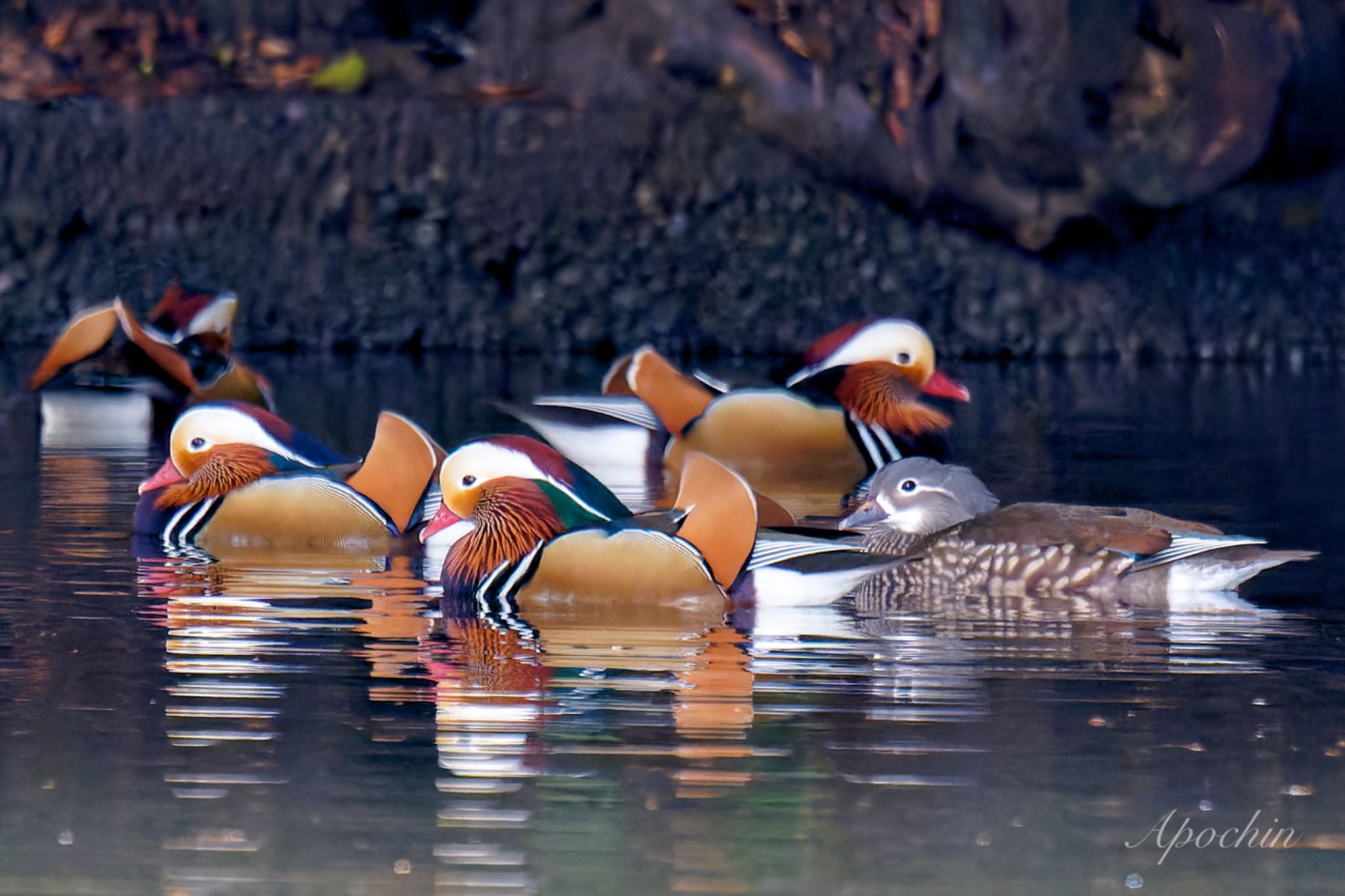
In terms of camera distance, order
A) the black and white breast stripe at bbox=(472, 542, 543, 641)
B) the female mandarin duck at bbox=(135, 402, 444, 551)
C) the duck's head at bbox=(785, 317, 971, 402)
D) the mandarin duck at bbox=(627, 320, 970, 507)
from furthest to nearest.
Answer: the duck's head at bbox=(785, 317, 971, 402), the mandarin duck at bbox=(627, 320, 970, 507), the female mandarin duck at bbox=(135, 402, 444, 551), the black and white breast stripe at bbox=(472, 542, 543, 641)

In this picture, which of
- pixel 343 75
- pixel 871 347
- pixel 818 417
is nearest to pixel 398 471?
pixel 818 417

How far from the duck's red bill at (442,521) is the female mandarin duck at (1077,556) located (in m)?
1.13

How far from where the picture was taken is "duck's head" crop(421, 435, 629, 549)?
564 cm

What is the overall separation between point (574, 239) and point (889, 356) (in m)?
6.55

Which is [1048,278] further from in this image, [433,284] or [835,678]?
[835,678]

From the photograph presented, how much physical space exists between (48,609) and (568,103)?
10.2 meters

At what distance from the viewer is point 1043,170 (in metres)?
14.4

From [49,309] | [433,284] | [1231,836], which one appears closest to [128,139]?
[49,309]

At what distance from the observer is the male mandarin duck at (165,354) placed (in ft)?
34.2

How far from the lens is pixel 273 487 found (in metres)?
6.68

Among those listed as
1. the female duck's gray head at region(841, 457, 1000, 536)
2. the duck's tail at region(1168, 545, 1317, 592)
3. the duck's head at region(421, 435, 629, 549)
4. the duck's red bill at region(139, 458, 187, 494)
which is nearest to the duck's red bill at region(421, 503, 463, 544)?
the duck's head at region(421, 435, 629, 549)

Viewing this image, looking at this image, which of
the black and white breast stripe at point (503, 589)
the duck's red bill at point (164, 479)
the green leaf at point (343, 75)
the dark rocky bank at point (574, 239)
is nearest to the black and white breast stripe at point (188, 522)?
the duck's red bill at point (164, 479)

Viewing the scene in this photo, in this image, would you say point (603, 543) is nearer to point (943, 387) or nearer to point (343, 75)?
point (943, 387)

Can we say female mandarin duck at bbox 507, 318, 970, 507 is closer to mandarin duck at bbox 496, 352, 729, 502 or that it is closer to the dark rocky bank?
mandarin duck at bbox 496, 352, 729, 502
